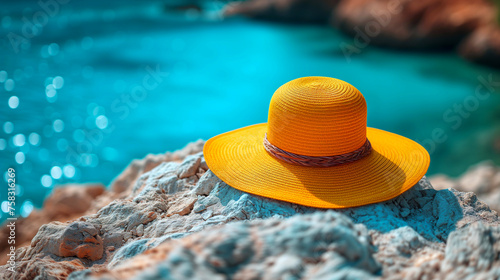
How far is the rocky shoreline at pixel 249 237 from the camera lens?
1135mm

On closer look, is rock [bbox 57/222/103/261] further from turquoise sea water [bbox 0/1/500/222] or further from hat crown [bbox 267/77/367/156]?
turquoise sea water [bbox 0/1/500/222]

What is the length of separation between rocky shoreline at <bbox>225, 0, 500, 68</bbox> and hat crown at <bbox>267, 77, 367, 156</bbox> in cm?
682

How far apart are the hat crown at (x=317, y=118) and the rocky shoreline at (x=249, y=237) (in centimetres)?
26

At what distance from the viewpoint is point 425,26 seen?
8.73 metres

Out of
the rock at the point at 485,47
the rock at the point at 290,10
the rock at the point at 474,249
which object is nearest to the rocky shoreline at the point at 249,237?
the rock at the point at 474,249

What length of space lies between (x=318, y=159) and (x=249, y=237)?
74 centimetres

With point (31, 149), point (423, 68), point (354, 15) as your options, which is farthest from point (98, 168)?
point (354, 15)

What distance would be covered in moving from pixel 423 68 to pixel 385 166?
21.9ft

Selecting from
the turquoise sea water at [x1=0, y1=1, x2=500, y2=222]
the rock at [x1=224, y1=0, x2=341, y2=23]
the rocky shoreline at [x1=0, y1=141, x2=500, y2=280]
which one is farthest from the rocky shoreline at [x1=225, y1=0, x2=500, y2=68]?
the rocky shoreline at [x1=0, y1=141, x2=500, y2=280]

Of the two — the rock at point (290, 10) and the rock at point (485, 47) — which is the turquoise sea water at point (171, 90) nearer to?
the rock at point (485, 47)

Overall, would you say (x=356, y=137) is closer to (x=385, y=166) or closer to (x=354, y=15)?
(x=385, y=166)

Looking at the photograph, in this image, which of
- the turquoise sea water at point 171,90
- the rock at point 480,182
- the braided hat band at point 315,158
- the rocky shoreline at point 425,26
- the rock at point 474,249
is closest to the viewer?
the rock at point 474,249

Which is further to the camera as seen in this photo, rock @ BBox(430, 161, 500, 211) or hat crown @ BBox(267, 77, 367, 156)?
rock @ BBox(430, 161, 500, 211)

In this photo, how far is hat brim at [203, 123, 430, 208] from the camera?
1.76 metres
